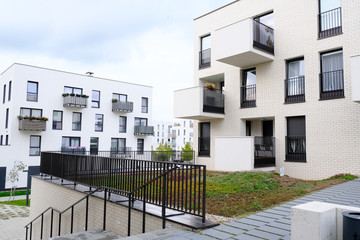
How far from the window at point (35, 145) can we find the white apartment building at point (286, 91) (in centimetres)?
1831

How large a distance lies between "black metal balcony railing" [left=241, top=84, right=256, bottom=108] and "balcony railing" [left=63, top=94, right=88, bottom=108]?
20173mm

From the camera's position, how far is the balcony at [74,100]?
29703 mm

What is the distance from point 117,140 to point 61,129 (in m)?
7.05

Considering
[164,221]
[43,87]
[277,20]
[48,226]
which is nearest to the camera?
[164,221]

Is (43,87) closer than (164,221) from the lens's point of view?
No

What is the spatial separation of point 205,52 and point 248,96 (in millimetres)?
4648

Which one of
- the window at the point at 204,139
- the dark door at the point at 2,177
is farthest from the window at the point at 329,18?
the dark door at the point at 2,177

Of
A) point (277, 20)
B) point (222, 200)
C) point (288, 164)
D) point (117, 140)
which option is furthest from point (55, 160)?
point (117, 140)

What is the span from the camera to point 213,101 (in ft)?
55.0

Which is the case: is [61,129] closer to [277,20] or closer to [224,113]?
[224,113]

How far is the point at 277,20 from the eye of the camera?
14.9 meters

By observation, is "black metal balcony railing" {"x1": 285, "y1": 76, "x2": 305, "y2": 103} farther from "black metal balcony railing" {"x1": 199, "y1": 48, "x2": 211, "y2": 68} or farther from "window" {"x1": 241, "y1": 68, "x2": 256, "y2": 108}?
"black metal balcony railing" {"x1": 199, "y1": 48, "x2": 211, "y2": 68}

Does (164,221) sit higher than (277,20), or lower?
lower

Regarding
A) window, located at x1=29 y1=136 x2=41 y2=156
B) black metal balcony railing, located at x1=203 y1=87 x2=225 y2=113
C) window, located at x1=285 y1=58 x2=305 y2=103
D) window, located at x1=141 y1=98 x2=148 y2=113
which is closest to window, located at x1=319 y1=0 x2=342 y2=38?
window, located at x1=285 y1=58 x2=305 y2=103
